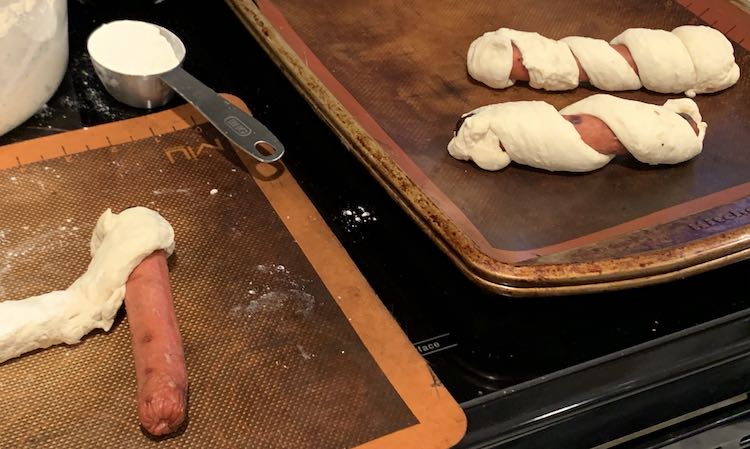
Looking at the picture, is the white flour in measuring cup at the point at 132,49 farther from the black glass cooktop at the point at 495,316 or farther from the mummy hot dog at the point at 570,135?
the mummy hot dog at the point at 570,135

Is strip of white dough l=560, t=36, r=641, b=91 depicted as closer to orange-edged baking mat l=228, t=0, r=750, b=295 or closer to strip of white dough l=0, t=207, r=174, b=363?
orange-edged baking mat l=228, t=0, r=750, b=295

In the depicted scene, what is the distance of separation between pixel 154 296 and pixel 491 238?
55 centimetres

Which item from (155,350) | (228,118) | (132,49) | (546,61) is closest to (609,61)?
(546,61)

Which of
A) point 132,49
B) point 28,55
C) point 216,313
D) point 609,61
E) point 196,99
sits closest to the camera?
point 216,313

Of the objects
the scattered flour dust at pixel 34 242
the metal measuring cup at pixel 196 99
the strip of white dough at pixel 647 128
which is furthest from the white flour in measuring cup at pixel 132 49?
the strip of white dough at pixel 647 128

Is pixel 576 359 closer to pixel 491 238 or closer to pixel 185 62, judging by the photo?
pixel 491 238

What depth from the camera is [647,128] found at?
52.6 inches

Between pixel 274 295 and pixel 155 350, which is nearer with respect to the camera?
pixel 155 350

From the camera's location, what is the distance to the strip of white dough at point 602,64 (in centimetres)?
153

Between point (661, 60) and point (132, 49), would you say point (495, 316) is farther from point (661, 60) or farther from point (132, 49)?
point (132, 49)

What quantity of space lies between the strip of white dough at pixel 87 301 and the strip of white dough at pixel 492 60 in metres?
0.79

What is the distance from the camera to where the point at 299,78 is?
133 cm

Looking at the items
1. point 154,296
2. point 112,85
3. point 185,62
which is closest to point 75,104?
point 112,85

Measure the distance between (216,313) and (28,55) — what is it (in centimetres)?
57
